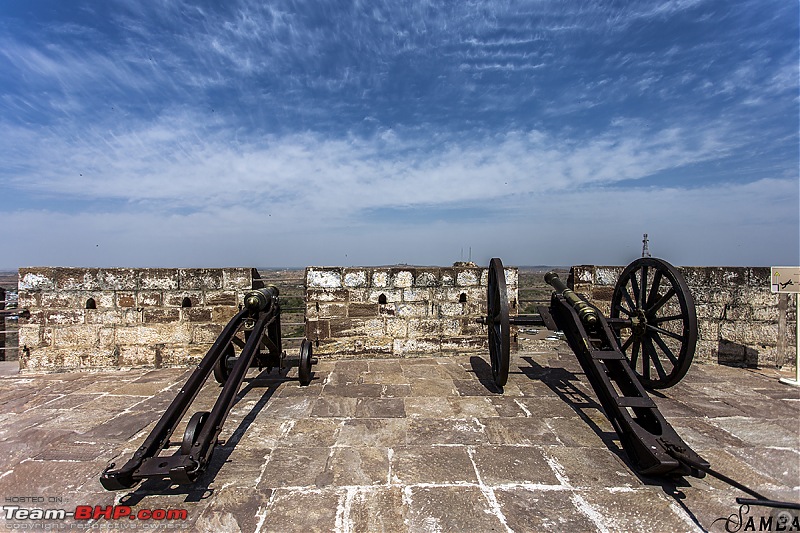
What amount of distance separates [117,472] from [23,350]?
4.52 m

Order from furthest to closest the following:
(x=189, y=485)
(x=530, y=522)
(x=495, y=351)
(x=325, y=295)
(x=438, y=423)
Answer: (x=325, y=295), (x=495, y=351), (x=438, y=423), (x=189, y=485), (x=530, y=522)

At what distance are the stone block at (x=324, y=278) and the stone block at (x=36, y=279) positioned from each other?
341 centimetres

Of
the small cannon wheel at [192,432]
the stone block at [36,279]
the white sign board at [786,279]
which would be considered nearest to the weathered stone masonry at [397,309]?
the small cannon wheel at [192,432]

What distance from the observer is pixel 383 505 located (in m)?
2.25

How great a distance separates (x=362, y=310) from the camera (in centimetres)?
579

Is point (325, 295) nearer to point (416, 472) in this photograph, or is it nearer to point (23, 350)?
point (416, 472)

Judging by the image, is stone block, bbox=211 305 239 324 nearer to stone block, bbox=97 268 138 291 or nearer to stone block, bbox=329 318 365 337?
stone block, bbox=97 268 138 291

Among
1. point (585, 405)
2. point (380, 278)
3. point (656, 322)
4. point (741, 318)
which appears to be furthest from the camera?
point (380, 278)

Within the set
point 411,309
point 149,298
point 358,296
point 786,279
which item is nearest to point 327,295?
point 358,296

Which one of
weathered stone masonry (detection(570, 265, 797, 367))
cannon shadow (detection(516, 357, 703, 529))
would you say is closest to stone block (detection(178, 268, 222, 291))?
cannon shadow (detection(516, 357, 703, 529))

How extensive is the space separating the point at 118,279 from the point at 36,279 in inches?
39.9

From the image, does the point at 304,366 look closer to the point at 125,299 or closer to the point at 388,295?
the point at 388,295

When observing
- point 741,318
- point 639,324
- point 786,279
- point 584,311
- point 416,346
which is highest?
point 786,279

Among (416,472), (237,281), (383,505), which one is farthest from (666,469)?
(237,281)
